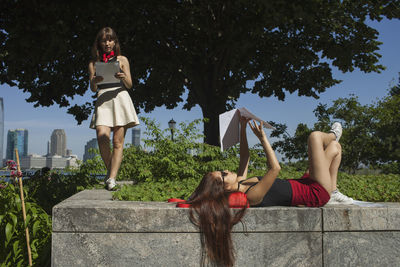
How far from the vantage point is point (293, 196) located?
387cm

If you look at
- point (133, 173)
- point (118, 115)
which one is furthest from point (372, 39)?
point (118, 115)

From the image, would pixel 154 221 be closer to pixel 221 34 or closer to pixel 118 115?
pixel 118 115

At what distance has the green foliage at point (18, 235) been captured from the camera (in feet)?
13.3

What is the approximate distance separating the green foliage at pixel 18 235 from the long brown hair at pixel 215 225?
6.20ft

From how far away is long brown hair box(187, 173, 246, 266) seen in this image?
3287 mm

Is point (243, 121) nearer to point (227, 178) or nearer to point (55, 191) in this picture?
point (227, 178)

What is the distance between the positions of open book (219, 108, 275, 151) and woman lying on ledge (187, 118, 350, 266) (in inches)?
3.1

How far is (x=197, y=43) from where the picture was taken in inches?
597

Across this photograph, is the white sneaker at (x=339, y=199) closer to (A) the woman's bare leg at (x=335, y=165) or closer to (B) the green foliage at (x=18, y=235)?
(A) the woman's bare leg at (x=335, y=165)

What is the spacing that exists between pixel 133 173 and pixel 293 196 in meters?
4.86

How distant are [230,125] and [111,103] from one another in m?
2.06

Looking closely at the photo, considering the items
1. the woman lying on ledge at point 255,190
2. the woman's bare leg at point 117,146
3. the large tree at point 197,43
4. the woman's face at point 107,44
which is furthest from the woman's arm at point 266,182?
the large tree at point 197,43

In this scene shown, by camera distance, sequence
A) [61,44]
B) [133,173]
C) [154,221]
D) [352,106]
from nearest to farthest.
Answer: [154,221] < [133,173] < [61,44] < [352,106]

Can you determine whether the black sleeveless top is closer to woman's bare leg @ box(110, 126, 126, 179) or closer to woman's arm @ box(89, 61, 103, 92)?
woman's bare leg @ box(110, 126, 126, 179)
